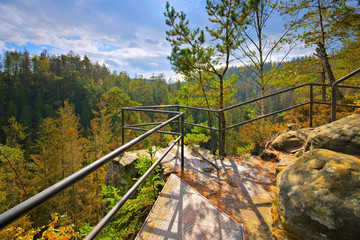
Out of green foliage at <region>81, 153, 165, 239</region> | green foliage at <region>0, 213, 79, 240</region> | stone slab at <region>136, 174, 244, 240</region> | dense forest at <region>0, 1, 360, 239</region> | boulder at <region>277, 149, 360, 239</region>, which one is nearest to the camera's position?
boulder at <region>277, 149, 360, 239</region>

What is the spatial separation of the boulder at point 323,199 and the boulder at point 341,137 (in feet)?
2.94

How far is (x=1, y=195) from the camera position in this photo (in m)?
13.7

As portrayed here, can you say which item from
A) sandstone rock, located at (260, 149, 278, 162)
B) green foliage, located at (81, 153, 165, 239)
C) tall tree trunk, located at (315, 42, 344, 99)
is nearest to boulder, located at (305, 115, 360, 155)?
sandstone rock, located at (260, 149, 278, 162)

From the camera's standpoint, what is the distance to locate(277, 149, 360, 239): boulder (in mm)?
1410

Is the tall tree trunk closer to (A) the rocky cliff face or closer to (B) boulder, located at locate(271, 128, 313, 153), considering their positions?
(B) boulder, located at locate(271, 128, 313, 153)

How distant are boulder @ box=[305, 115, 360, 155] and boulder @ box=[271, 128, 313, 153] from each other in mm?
1358

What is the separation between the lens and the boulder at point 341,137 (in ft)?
7.99

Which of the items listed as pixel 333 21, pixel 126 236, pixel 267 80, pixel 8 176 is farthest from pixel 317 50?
pixel 8 176

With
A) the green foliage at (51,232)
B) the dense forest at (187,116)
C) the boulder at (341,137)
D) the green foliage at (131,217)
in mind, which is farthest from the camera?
the dense forest at (187,116)

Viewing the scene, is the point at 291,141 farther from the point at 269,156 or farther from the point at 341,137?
the point at 341,137

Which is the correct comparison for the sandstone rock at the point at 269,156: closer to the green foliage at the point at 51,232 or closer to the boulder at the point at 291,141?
the boulder at the point at 291,141

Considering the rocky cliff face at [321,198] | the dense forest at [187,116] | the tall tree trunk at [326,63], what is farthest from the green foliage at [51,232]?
the tall tree trunk at [326,63]

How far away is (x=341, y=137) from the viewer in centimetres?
255

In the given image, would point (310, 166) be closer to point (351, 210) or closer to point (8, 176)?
point (351, 210)
